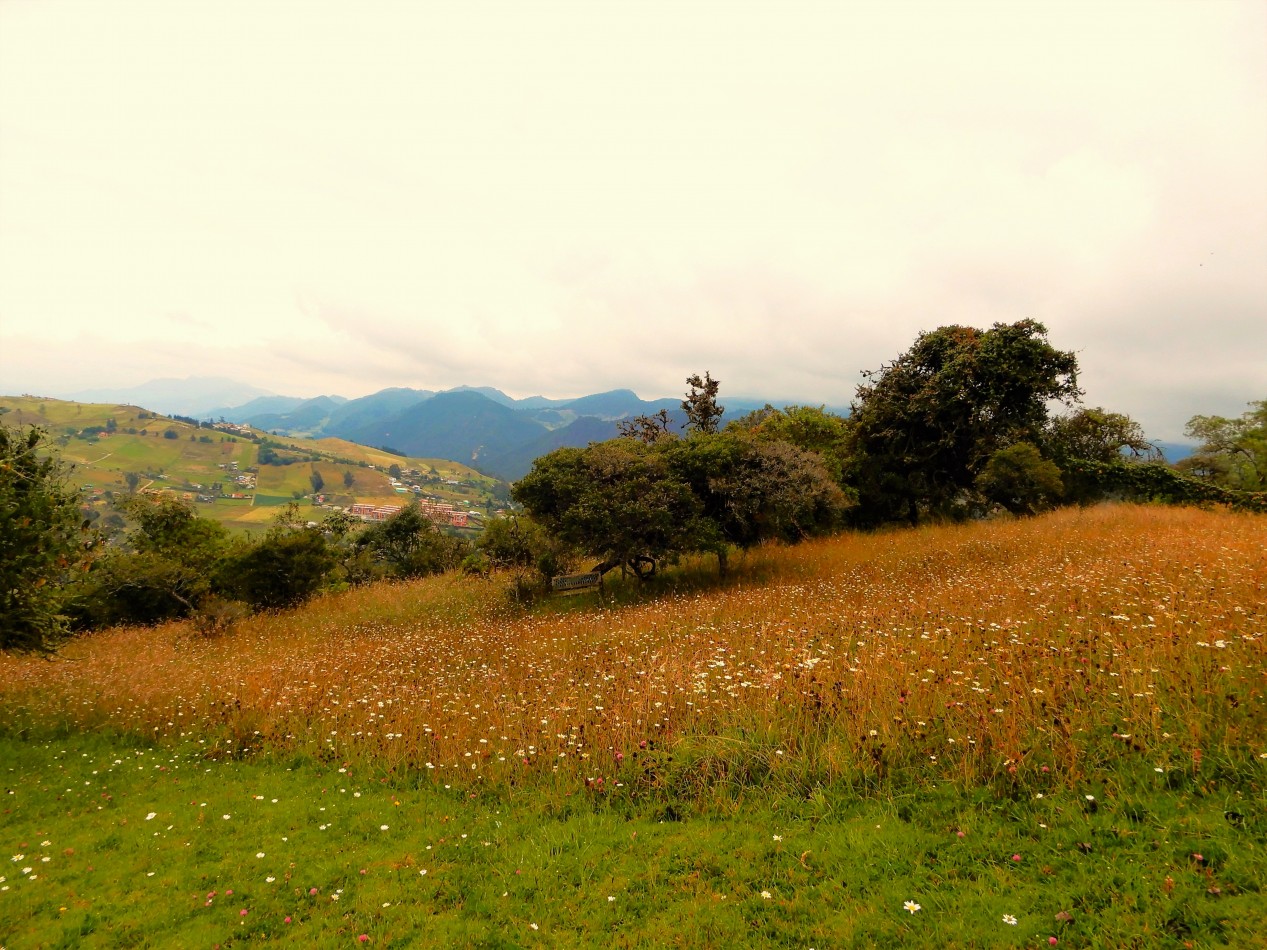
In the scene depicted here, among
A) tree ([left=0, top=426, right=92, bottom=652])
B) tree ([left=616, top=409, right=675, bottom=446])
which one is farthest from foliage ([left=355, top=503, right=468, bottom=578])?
tree ([left=0, top=426, right=92, bottom=652])

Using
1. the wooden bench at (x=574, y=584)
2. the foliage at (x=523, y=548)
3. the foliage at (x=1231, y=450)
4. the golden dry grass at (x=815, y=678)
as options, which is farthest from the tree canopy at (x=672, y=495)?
the foliage at (x=1231, y=450)

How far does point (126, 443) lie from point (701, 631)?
217504mm

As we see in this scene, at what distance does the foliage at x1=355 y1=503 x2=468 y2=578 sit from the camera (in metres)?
35.2

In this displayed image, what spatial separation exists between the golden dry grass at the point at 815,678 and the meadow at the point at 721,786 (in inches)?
2.1

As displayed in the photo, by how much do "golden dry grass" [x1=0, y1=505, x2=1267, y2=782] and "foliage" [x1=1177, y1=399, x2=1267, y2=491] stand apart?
3137cm

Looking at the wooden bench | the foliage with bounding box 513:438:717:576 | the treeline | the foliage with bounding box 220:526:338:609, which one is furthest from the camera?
the foliage with bounding box 220:526:338:609

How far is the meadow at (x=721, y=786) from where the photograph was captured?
407 centimetres

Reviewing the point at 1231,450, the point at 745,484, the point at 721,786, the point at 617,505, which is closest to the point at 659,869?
the point at 721,786

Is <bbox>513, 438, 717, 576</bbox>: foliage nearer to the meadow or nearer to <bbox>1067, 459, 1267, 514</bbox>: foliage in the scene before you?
the meadow

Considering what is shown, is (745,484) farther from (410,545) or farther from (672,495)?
(410,545)

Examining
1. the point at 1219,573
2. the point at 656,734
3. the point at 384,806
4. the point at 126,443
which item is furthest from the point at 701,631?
the point at 126,443

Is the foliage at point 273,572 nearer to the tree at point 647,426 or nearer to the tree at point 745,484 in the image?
the tree at point 745,484

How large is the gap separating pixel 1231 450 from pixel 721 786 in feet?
193

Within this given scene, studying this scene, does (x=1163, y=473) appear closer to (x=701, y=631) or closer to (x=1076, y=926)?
(x=701, y=631)
